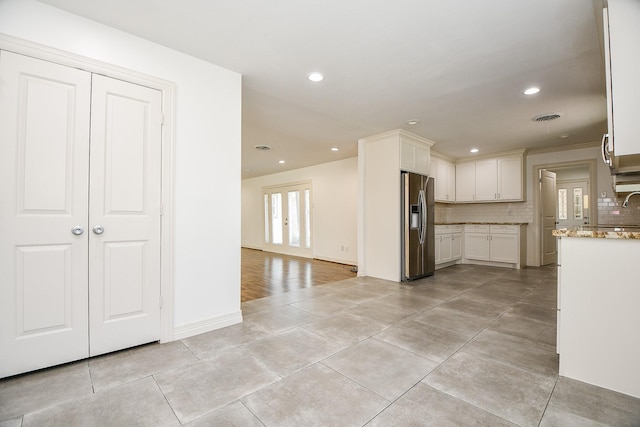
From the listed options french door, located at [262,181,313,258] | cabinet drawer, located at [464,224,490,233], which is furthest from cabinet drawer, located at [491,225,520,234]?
french door, located at [262,181,313,258]

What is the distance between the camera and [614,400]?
5.22 ft

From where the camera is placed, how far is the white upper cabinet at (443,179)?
19.5 ft

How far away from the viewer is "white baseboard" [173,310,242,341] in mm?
2381

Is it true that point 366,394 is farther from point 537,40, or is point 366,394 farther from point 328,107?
point 328,107

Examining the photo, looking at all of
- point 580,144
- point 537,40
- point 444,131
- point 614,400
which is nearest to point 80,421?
point 614,400

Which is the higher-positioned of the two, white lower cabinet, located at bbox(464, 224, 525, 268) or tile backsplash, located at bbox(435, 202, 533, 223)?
tile backsplash, located at bbox(435, 202, 533, 223)

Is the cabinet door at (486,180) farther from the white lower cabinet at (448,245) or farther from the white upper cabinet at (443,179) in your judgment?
the white lower cabinet at (448,245)

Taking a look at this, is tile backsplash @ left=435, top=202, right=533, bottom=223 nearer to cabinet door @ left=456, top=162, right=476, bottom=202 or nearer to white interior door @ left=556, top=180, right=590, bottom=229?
cabinet door @ left=456, top=162, right=476, bottom=202

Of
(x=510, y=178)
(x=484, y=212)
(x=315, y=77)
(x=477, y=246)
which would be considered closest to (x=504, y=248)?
(x=477, y=246)

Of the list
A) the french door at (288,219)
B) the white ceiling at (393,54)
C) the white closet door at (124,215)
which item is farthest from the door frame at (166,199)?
→ the french door at (288,219)

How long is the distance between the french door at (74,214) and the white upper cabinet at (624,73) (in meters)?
3.08

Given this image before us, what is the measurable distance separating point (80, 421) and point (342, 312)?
2205mm

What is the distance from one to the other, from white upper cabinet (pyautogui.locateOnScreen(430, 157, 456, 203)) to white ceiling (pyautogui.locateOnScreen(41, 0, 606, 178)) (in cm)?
169

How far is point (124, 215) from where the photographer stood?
219cm
